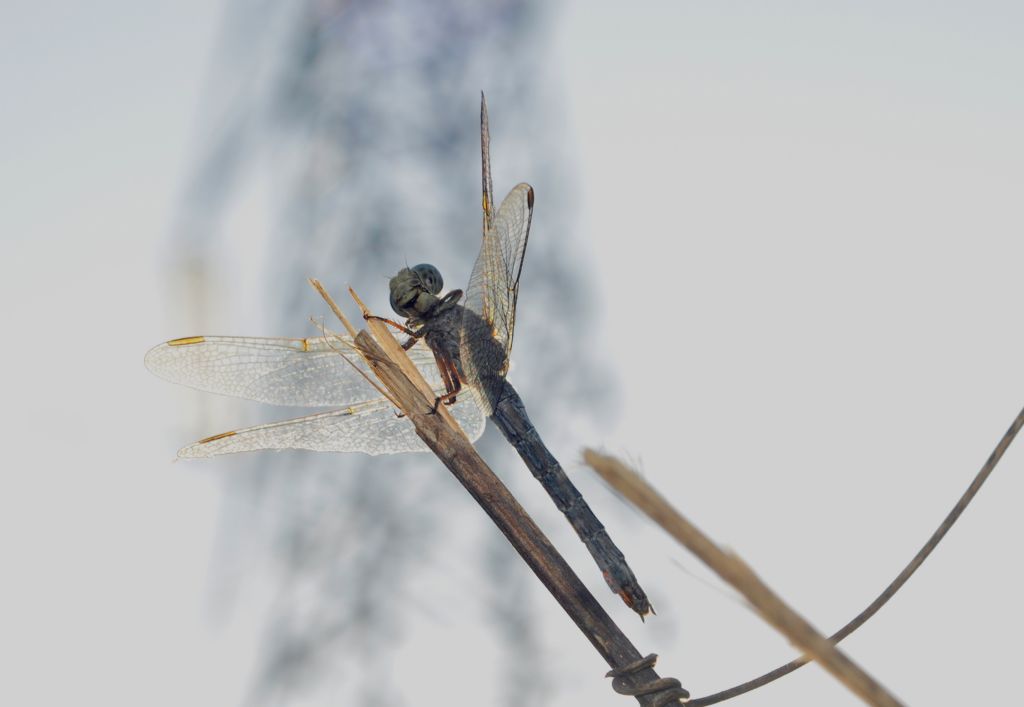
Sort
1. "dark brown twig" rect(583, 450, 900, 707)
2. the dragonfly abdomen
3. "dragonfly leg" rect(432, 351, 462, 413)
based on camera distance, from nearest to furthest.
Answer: "dark brown twig" rect(583, 450, 900, 707) < the dragonfly abdomen < "dragonfly leg" rect(432, 351, 462, 413)

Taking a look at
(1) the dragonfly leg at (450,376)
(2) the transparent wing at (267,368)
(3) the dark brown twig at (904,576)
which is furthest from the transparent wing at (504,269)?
(3) the dark brown twig at (904,576)

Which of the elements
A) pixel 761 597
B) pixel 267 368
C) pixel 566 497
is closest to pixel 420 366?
pixel 267 368

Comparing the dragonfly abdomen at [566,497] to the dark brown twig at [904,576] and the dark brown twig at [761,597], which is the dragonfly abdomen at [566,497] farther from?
the dark brown twig at [761,597]

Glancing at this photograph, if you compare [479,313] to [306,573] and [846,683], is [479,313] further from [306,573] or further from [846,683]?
[306,573]

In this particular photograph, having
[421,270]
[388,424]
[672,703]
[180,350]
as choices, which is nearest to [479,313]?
[421,270]

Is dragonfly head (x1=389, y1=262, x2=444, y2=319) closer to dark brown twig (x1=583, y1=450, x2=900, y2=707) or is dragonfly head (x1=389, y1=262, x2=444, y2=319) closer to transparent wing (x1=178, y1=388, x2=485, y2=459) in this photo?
transparent wing (x1=178, y1=388, x2=485, y2=459)

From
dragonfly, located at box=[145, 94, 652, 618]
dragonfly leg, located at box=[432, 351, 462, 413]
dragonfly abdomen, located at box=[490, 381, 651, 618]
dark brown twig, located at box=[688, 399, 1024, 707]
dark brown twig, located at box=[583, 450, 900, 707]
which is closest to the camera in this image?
dark brown twig, located at box=[583, 450, 900, 707]

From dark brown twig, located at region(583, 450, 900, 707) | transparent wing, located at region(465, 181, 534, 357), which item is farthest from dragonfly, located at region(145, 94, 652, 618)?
dark brown twig, located at region(583, 450, 900, 707)

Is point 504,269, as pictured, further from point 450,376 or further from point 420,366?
point 420,366
